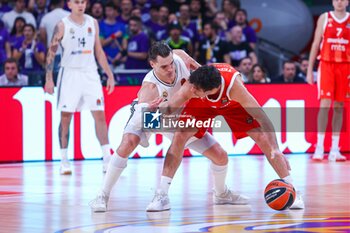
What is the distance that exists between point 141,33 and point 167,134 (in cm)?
702

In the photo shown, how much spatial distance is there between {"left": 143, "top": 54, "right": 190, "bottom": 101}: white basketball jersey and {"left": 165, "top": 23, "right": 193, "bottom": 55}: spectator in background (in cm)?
664

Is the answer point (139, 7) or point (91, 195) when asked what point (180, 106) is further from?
point (139, 7)

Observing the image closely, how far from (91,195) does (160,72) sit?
1.84 metres

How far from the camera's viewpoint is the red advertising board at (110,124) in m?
13.9

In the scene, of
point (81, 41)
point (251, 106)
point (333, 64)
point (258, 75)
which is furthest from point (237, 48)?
point (251, 106)

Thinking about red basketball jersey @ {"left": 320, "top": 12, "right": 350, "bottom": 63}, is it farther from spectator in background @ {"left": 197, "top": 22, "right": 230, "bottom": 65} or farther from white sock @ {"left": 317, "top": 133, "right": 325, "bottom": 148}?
spectator in background @ {"left": 197, "top": 22, "right": 230, "bottom": 65}

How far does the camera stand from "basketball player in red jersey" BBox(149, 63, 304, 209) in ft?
27.6

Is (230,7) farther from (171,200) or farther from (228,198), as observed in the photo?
(228,198)

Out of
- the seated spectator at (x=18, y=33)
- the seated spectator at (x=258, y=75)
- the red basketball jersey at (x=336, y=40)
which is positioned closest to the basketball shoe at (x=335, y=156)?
the red basketball jersey at (x=336, y=40)

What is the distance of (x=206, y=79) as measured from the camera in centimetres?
830

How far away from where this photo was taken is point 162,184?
9070 mm

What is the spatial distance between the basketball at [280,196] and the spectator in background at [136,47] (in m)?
7.70

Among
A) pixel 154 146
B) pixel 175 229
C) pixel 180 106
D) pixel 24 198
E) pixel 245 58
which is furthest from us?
pixel 245 58

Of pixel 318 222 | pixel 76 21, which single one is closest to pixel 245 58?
pixel 76 21
